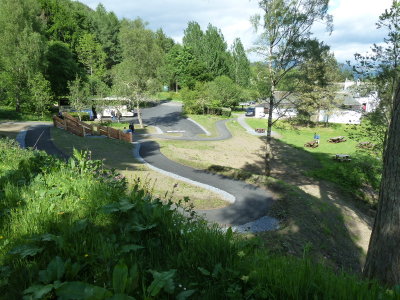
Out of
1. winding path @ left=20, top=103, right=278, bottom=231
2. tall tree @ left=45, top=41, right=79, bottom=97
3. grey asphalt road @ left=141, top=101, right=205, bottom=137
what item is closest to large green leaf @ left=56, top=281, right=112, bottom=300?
winding path @ left=20, top=103, right=278, bottom=231

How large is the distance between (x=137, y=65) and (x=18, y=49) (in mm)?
16878

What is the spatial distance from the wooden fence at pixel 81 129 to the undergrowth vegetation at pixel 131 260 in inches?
938

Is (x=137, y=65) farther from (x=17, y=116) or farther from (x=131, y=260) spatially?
(x=131, y=260)

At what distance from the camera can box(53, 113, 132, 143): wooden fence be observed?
26.1 meters

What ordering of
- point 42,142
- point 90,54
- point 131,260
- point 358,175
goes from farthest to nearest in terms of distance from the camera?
point 90,54
point 358,175
point 42,142
point 131,260

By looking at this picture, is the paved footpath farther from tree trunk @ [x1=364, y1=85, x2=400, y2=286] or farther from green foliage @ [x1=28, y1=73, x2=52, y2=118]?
green foliage @ [x1=28, y1=73, x2=52, y2=118]

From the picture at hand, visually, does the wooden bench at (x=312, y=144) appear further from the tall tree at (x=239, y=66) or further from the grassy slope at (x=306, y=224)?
the tall tree at (x=239, y=66)

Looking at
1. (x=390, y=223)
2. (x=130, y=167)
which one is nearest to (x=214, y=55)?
(x=130, y=167)

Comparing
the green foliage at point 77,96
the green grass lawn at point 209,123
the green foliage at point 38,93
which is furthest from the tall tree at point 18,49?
the green grass lawn at point 209,123

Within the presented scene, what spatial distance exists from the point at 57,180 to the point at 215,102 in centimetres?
5704

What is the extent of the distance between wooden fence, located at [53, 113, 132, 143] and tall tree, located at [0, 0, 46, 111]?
12.6 metres

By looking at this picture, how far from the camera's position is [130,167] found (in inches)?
679

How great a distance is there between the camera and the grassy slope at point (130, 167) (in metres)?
12.9

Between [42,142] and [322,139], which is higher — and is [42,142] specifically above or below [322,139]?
above
